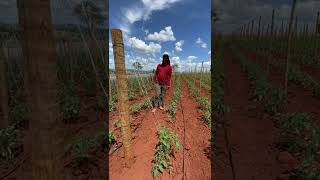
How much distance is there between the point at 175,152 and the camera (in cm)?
625

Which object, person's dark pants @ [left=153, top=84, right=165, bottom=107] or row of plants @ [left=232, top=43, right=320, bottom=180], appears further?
person's dark pants @ [left=153, top=84, right=165, bottom=107]

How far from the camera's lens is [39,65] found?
2326 mm

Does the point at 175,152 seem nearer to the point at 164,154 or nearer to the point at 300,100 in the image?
the point at 164,154

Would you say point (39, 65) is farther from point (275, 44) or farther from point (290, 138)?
point (275, 44)

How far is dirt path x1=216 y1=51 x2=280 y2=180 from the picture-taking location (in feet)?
18.5

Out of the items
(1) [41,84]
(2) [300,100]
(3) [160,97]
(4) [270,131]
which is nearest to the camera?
(1) [41,84]

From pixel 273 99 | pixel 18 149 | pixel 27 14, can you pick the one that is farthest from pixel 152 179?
pixel 273 99

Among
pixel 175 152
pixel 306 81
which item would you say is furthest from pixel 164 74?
pixel 306 81

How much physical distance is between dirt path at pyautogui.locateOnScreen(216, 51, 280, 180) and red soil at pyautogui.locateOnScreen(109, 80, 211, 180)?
33 cm

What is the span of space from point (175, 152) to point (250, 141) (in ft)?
5.83

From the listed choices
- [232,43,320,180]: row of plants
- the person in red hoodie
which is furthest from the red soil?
[232,43,320,180]: row of plants

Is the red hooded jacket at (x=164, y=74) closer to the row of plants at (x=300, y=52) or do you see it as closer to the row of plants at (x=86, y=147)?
the row of plants at (x=86, y=147)

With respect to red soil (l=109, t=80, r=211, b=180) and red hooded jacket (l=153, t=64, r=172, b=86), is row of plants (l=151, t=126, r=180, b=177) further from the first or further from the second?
red hooded jacket (l=153, t=64, r=172, b=86)

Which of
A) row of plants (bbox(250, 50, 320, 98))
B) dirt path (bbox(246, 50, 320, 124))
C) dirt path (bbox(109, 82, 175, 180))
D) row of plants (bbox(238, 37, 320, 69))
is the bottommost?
dirt path (bbox(109, 82, 175, 180))
